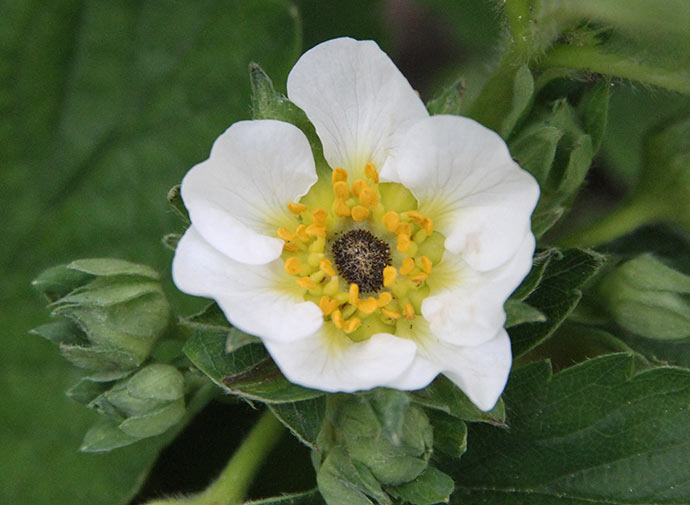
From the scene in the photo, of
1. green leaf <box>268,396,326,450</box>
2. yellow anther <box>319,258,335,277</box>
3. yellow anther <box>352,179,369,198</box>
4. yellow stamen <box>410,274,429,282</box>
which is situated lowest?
green leaf <box>268,396,326,450</box>

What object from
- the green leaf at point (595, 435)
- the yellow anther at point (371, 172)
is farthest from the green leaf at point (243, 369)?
the green leaf at point (595, 435)

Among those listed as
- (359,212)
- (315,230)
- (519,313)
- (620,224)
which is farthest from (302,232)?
(620,224)

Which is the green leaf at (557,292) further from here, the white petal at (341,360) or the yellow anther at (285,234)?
the yellow anther at (285,234)

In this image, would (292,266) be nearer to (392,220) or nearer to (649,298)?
(392,220)

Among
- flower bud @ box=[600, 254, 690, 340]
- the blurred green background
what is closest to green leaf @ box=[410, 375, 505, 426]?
flower bud @ box=[600, 254, 690, 340]

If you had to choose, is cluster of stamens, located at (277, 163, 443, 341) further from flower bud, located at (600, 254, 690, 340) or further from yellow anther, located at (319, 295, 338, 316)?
flower bud, located at (600, 254, 690, 340)

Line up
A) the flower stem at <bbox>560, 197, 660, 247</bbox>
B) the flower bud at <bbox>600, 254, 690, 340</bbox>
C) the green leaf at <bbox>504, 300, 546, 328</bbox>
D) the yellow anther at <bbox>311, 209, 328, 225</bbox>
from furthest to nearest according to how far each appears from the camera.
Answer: the flower stem at <bbox>560, 197, 660, 247</bbox> → the flower bud at <bbox>600, 254, 690, 340</bbox> → the yellow anther at <bbox>311, 209, 328, 225</bbox> → the green leaf at <bbox>504, 300, 546, 328</bbox>

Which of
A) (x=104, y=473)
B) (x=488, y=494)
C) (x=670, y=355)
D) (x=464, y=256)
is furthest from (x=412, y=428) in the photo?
(x=104, y=473)
